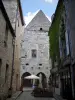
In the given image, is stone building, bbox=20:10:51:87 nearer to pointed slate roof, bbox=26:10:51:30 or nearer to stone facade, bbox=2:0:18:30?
pointed slate roof, bbox=26:10:51:30

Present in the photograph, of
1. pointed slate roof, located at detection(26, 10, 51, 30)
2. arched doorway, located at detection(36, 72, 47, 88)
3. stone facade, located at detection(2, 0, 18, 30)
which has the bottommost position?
arched doorway, located at detection(36, 72, 47, 88)

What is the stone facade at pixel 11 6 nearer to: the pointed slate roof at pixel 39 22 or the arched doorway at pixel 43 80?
the pointed slate roof at pixel 39 22

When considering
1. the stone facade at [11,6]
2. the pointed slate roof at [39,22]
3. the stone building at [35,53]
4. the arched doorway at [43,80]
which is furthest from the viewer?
the pointed slate roof at [39,22]

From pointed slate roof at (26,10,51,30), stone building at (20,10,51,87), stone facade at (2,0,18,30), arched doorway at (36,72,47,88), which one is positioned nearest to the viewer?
stone facade at (2,0,18,30)

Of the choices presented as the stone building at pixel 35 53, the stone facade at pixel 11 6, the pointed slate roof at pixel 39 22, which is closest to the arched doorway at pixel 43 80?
the stone building at pixel 35 53

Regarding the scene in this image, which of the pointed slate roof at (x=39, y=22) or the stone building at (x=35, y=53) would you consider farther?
the pointed slate roof at (x=39, y=22)

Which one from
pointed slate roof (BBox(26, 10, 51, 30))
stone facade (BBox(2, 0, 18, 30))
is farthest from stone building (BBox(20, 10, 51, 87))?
stone facade (BBox(2, 0, 18, 30))

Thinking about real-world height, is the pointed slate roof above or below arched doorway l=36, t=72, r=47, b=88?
above

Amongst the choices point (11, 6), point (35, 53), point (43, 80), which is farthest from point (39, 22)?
point (11, 6)

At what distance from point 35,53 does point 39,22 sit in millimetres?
6616

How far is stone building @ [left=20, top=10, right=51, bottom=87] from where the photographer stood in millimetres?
28422

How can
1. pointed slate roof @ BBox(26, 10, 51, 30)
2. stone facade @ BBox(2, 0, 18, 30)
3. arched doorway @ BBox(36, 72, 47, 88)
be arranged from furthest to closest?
pointed slate roof @ BBox(26, 10, 51, 30)
arched doorway @ BBox(36, 72, 47, 88)
stone facade @ BBox(2, 0, 18, 30)

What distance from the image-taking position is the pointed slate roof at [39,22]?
102ft

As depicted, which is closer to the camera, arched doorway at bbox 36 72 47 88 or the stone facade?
the stone facade
